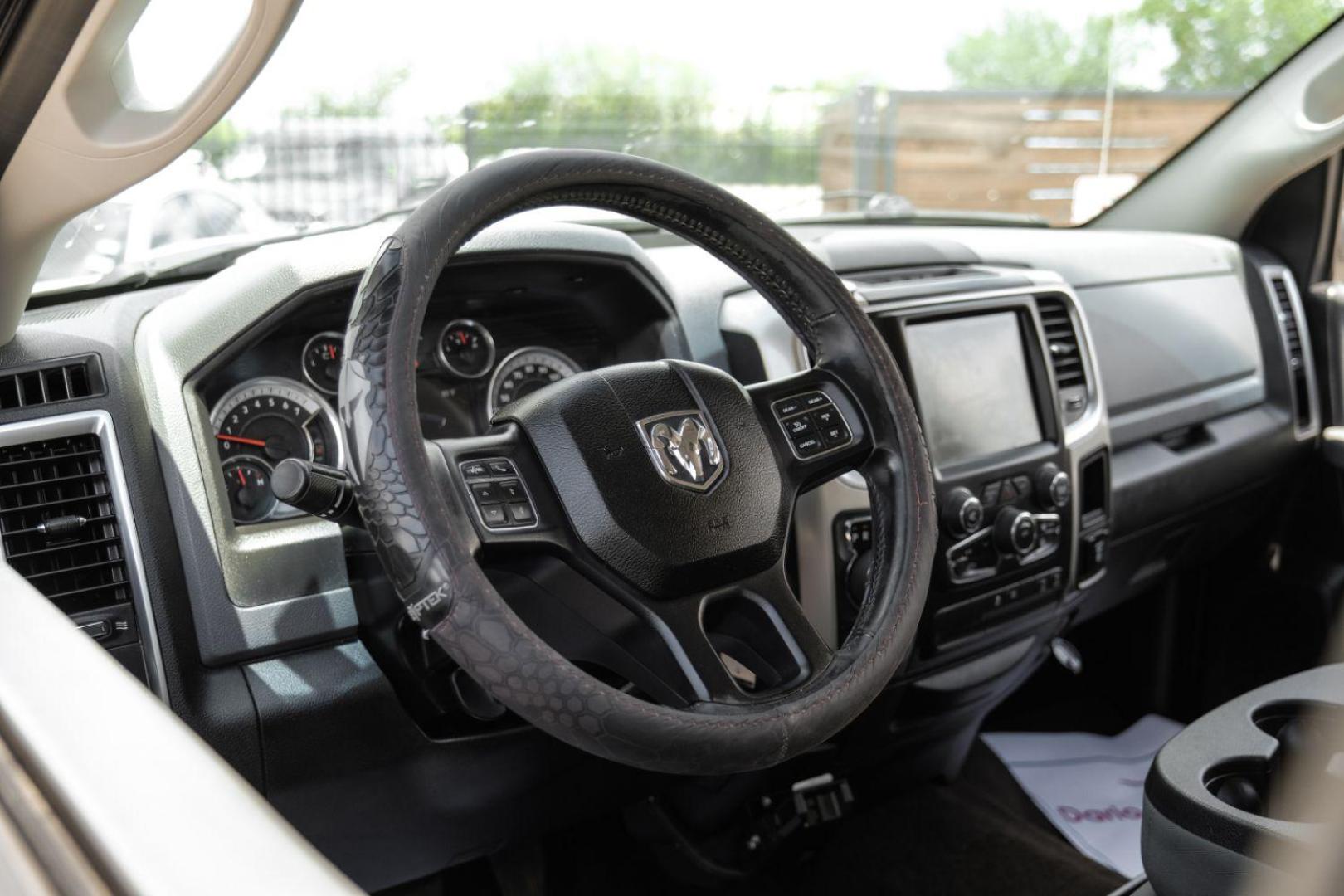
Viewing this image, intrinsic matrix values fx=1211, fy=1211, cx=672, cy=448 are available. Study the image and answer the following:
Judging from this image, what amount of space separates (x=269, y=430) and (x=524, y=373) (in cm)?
37

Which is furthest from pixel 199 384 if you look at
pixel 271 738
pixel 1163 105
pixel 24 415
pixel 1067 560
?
pixel 1163 105

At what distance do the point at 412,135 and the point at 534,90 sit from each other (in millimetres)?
461

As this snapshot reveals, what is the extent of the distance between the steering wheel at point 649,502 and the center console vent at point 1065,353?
2.78 feet

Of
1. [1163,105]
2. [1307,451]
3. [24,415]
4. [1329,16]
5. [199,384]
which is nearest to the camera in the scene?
[24,415]

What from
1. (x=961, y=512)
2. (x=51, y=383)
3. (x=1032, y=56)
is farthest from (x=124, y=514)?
(x=1032, y=56)

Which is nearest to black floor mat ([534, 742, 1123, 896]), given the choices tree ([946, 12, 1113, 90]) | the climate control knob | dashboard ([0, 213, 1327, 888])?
dashboard ([0, 213, 1327, 888])

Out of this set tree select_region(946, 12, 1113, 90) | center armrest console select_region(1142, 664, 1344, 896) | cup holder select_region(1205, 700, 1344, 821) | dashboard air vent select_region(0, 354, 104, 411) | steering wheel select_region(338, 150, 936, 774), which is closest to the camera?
steering wheel select_region(338, 150, 936, 774)

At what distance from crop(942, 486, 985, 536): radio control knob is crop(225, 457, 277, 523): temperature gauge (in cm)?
96

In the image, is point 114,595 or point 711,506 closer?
point 711,506

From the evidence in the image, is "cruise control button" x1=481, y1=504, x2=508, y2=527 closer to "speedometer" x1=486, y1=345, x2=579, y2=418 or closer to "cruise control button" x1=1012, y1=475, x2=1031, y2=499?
"speedometer" x1=486, y1=345, x2=579, y2=418

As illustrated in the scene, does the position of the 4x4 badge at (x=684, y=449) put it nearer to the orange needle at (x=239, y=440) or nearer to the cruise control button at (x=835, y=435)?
the cruise control button at (x=835, y=435)

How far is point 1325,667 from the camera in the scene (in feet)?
4.71

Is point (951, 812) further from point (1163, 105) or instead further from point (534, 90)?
point (1163, 105)

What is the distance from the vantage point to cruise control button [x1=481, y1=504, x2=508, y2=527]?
1.10 m
